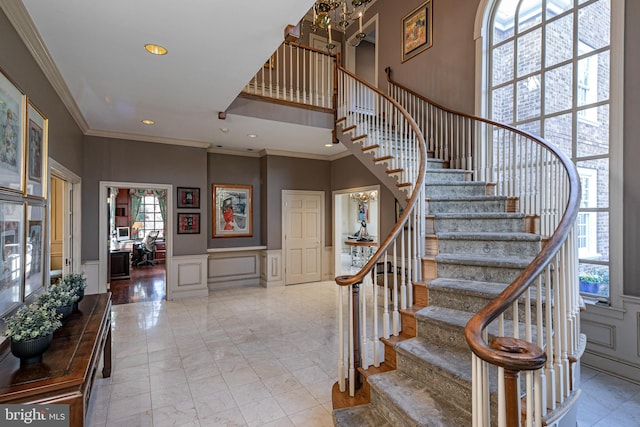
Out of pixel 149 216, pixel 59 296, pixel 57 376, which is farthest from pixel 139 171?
pixel 149 216

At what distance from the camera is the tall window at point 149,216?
11.1 m

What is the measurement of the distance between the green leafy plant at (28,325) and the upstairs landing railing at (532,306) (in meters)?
1.99

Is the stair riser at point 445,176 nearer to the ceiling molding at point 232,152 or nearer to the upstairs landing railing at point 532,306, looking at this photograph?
the upstairs landing railing at point 532,306

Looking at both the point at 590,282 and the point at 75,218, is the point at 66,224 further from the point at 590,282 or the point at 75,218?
the point at 590,282

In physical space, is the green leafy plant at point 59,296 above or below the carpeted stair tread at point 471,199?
below

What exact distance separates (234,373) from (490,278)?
244cm

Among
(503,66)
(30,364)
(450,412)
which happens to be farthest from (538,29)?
(30,364)

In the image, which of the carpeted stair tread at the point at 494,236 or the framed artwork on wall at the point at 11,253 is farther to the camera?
the carpeted stair tread at the point at 494,236

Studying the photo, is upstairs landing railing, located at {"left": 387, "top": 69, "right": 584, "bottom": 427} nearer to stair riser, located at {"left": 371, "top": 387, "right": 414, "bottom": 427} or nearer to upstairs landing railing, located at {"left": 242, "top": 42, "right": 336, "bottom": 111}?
stair riser, located at {"left": 371, "top": 387, "right": 414, "bottom": 427}

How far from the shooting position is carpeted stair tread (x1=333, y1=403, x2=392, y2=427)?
6.50 feet

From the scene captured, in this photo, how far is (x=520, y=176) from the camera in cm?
326

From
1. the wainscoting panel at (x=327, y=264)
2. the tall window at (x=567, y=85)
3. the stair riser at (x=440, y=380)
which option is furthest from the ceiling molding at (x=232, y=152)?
the stair riser at (x=440, y=380)

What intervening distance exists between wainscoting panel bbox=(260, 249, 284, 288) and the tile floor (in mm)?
1564

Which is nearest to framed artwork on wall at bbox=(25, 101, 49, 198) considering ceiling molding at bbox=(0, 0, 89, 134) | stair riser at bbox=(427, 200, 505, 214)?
ceiling molding at bbox=(0, 0, 89, 134)
